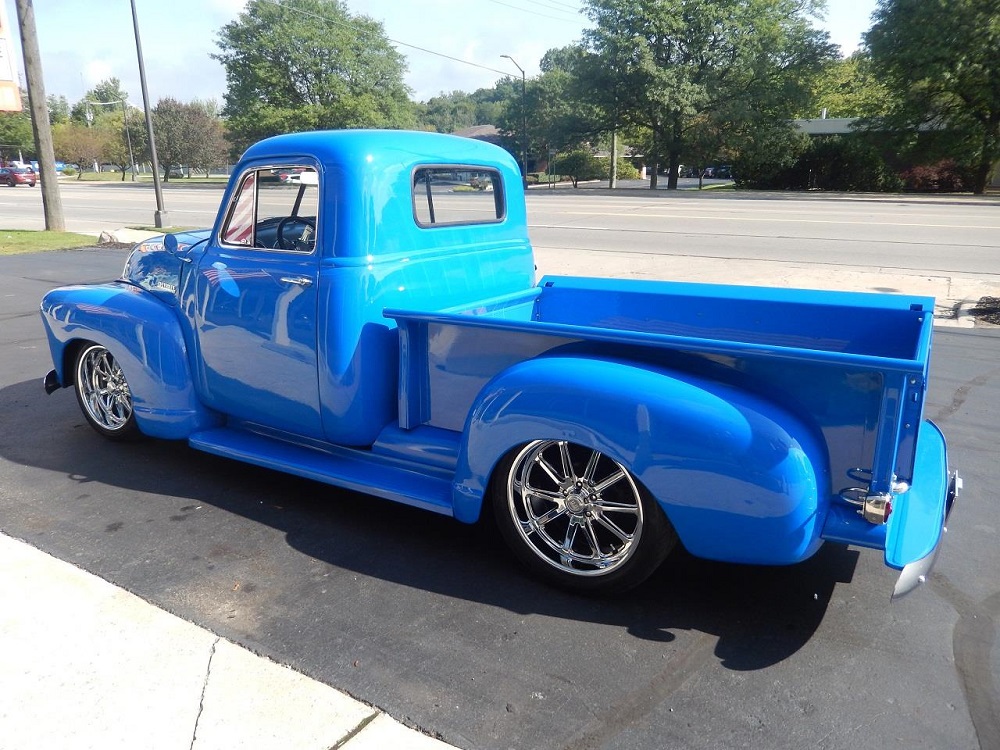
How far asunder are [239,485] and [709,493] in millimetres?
2670

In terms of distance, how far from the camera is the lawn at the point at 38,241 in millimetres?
15576

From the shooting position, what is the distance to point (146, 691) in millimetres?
2584

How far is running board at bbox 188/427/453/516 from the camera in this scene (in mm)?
3414

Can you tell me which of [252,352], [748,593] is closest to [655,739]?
[748,593]

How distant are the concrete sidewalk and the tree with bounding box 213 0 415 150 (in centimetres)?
5473

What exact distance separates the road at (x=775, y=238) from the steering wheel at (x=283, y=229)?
747 centimetres

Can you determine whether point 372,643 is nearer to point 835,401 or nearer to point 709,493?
point 709,493

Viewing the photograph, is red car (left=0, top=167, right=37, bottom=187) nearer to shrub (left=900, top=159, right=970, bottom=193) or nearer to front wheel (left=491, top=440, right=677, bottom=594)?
shrub (left=900, top=159, right=970, bottom=193)

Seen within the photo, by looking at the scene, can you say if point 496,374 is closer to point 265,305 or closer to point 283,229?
point 265,305

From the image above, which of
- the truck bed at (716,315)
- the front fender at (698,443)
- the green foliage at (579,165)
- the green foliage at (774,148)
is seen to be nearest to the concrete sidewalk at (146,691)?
the front fender at (698,443)

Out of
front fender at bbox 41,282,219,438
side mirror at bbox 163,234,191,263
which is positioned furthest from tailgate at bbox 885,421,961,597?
side mirror at bbox 163,234,191,263

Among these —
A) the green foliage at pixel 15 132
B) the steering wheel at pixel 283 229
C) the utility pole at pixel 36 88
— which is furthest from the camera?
the green foliage at pixel 15 132

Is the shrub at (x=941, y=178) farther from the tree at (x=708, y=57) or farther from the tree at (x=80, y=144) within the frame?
the tree at (x=80, y=144)

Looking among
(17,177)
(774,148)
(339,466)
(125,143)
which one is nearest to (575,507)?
(339,466)
